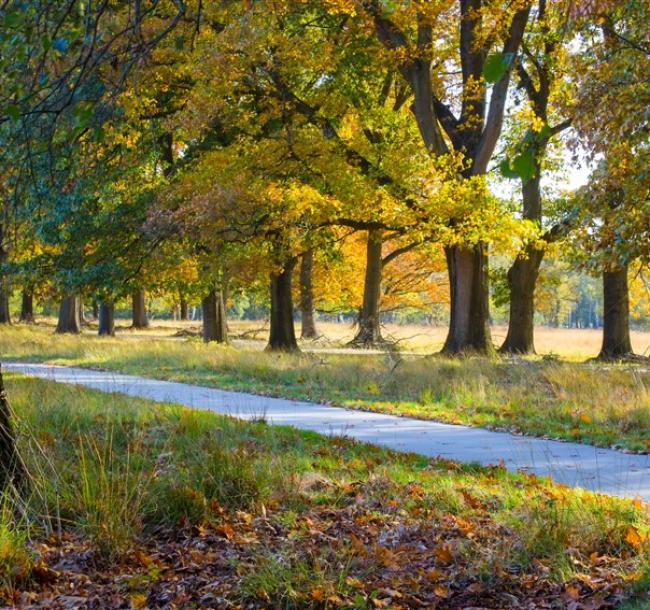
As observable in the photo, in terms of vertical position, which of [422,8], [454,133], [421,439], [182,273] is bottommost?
[421,439]

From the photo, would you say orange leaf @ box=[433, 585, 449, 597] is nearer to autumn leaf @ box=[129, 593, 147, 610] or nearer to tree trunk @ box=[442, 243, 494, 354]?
autumn leaf @ box=[129, 593, 147, 610]

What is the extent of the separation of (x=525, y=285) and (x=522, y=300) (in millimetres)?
486

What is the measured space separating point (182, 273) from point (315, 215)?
8.05m

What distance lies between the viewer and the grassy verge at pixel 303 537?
4.43 meters

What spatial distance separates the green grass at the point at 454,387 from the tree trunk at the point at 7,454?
6.38 meters

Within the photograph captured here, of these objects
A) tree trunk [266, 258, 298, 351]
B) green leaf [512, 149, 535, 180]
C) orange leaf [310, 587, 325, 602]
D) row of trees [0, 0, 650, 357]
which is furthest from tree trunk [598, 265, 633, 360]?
green leaf [512, 149, 535, 180]

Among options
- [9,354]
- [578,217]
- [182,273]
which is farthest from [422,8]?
[9,354]

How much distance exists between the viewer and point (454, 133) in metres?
21.7

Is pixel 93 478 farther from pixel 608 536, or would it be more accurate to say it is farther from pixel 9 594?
pixel 608 536

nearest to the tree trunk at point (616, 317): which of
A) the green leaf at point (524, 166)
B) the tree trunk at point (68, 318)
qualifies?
the green leaf at point (524, 166)

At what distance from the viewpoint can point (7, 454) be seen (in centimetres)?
548

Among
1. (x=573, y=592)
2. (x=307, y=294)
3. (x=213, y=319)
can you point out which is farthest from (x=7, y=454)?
(x=307, y=294)

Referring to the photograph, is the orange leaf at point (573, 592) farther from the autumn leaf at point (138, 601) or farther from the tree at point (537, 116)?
the tree at point (537, 116)

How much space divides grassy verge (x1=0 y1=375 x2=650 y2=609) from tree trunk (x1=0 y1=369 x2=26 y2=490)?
147 mm
